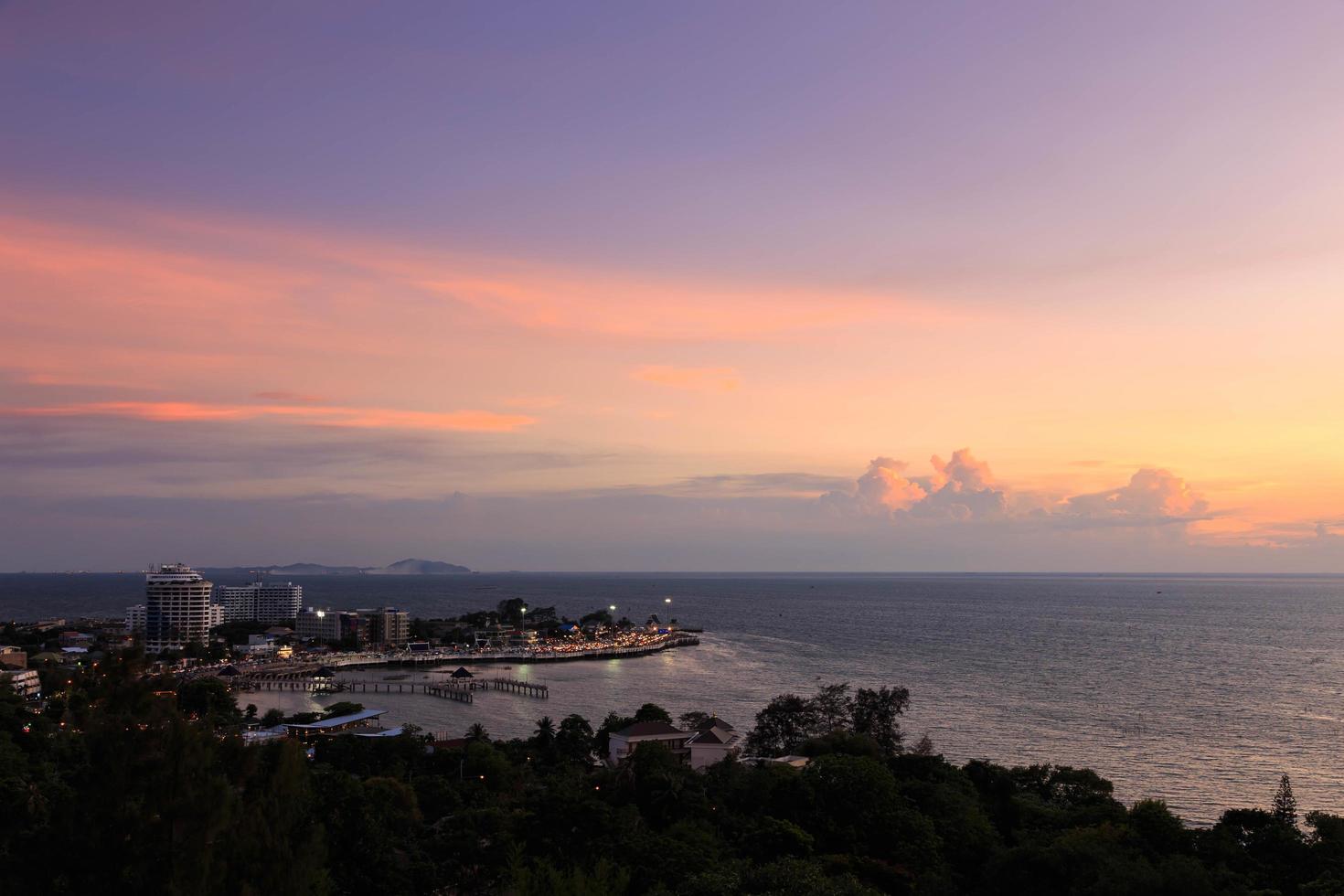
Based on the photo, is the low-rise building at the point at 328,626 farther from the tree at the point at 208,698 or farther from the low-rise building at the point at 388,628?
the tree at the point at 208,698

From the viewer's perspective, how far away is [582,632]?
11512 cm

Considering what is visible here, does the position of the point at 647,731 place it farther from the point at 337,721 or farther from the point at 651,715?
the point at 337,721

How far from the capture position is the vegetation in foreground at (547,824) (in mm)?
10000

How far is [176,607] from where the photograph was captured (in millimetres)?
111625

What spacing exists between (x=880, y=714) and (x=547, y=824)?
81.6 feet

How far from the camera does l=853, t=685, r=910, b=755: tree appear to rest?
136 feet

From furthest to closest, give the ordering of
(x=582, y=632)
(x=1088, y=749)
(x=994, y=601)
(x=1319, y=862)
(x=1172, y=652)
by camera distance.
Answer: (x=994, y=601) → (x=582, y=632) → (x=1172, y=652) → (x=1088, y=749) → (x=1319, y=862)

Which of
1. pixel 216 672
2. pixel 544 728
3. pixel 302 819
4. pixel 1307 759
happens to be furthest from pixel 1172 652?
pixel 302 819

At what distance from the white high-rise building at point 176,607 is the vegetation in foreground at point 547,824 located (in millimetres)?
83261

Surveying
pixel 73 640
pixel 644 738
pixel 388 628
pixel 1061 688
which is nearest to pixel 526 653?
pixel 388 628

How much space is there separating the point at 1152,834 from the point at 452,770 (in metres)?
21.3

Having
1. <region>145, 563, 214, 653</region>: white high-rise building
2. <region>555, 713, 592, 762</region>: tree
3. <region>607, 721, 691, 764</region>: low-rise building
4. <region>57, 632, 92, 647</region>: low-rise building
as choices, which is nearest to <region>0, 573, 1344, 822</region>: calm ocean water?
<region>607, 721, 691, 764</region>: low-rise building

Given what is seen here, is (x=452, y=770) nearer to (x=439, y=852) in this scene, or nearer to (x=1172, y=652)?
(x=439, y=852)

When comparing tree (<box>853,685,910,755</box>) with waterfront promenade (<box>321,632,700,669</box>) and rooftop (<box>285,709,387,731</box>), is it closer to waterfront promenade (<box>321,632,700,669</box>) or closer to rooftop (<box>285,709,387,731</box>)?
rooftop (<box>285,709,387,731</box>)
